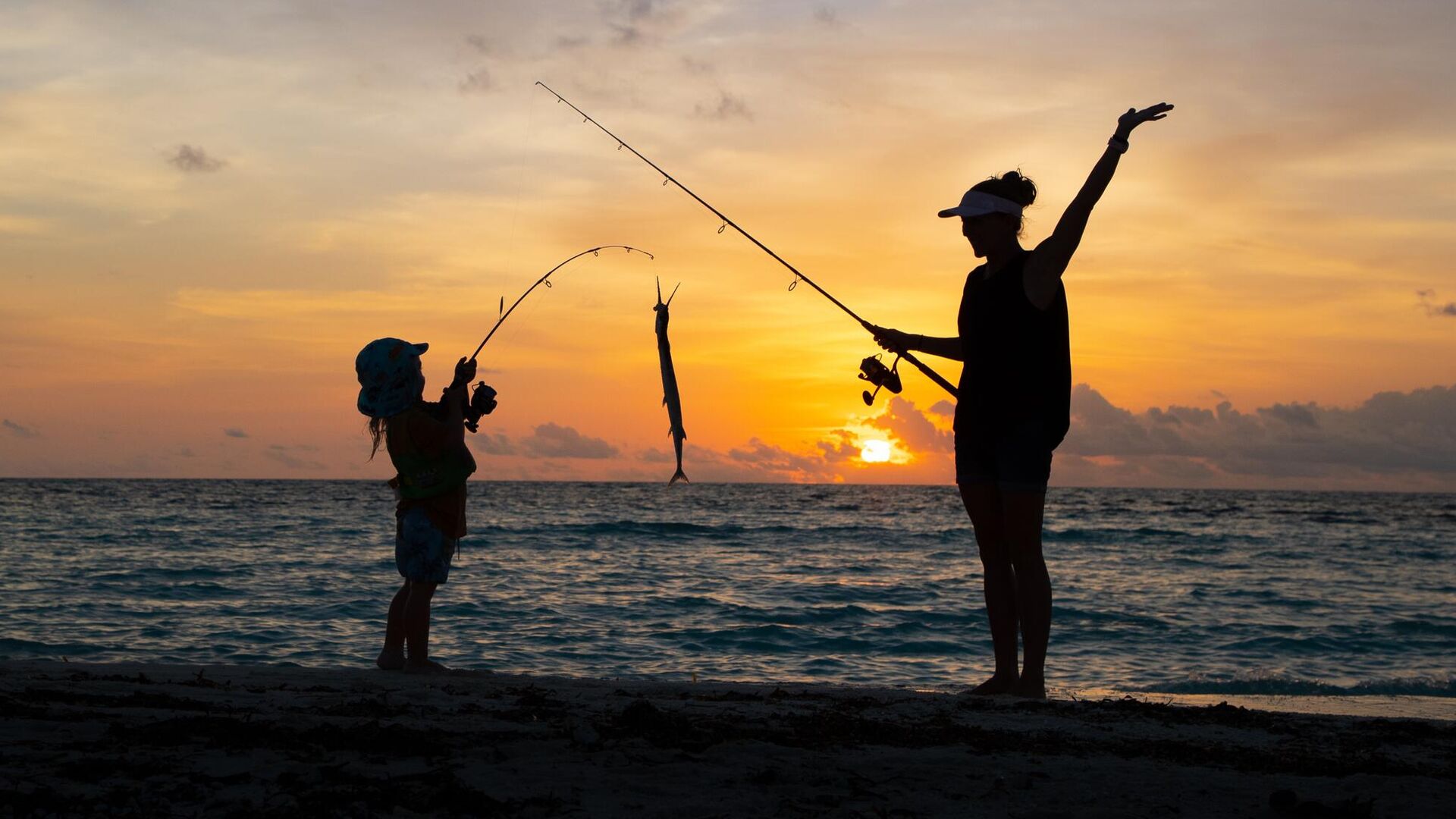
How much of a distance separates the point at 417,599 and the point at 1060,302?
128 inches

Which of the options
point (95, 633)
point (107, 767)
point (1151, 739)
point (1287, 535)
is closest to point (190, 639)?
point (95, 633)

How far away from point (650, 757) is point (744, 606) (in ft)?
31.6

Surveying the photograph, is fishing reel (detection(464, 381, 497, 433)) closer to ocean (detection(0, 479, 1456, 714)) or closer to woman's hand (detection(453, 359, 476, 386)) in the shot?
woman's hand (detection(453, 359, 476, 386))

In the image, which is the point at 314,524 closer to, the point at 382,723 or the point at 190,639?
the point at 190,639

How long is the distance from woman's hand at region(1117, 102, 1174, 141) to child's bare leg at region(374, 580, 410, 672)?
12.4 ft

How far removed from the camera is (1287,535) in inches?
1214

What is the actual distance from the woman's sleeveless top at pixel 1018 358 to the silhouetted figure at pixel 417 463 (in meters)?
2.47

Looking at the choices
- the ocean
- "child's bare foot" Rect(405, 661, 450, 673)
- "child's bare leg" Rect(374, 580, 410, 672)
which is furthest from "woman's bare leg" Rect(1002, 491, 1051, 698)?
the ocean

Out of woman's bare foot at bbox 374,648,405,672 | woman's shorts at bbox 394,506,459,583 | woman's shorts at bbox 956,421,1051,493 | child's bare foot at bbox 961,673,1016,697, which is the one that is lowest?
woman's bare foot at bbox 374,648,405,672

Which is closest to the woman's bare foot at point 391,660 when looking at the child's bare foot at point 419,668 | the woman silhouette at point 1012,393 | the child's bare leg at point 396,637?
the child's bare leg at point 396,637

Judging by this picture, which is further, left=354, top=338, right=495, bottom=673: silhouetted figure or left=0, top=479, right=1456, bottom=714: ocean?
left=0, top=479, right=1456, bottom=714: ocean

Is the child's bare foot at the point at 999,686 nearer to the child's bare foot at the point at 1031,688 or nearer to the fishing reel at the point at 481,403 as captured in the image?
the child's bare foot at the point at 1031,688

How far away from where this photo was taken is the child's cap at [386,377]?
548 centimetres

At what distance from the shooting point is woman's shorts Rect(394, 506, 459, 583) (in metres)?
5.50
